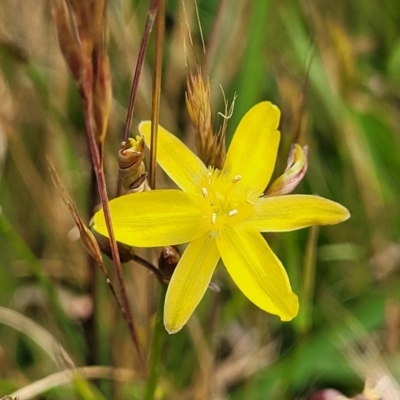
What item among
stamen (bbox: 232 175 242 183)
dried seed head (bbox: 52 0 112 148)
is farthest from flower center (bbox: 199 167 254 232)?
dried seed head (bbox: 52 0 112 148)

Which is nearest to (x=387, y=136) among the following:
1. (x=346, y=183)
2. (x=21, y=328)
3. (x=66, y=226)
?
(x=346, y=183)

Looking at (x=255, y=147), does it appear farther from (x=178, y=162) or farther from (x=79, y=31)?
(x=79, y=31)

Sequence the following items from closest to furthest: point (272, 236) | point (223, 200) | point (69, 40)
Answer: point (69, 40) → point (223, 200) → point (272, 236)

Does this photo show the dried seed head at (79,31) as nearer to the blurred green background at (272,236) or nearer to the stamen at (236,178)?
the stamen at (236,178)

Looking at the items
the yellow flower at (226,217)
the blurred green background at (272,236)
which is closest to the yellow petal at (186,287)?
the yellow flower at (226,217)

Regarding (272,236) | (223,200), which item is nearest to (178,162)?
(223,200)

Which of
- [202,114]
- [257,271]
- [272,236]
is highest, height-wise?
[202,114]

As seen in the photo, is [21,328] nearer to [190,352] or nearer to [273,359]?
[190,352]
